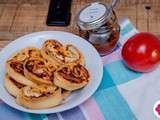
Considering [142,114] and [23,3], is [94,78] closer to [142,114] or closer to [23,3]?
[142,114]

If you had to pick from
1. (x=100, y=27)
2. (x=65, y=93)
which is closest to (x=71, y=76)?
(x=65, y=93)

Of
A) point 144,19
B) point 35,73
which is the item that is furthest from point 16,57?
point 144,19

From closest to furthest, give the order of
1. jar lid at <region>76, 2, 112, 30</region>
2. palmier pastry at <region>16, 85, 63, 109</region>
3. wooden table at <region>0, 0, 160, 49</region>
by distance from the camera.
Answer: palmier pastry at <region>16, 85, 63, 109</region> < jar lid at <region>76, 2, 112, 30</region> < wooden table at <region>0, 0, 160, 49</region>

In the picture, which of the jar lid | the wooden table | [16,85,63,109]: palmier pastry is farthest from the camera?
the wooden table

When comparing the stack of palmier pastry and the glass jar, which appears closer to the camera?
the stack of palmier pastry

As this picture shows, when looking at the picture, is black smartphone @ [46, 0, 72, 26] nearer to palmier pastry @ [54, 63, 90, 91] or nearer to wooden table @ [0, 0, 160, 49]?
wooden table @ [0, 0, 160, 49]

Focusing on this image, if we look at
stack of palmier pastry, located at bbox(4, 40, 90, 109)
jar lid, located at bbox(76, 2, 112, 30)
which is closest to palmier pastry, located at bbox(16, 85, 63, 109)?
stack of palmier pastry, located at bbox(4, 40, 90, 109)
